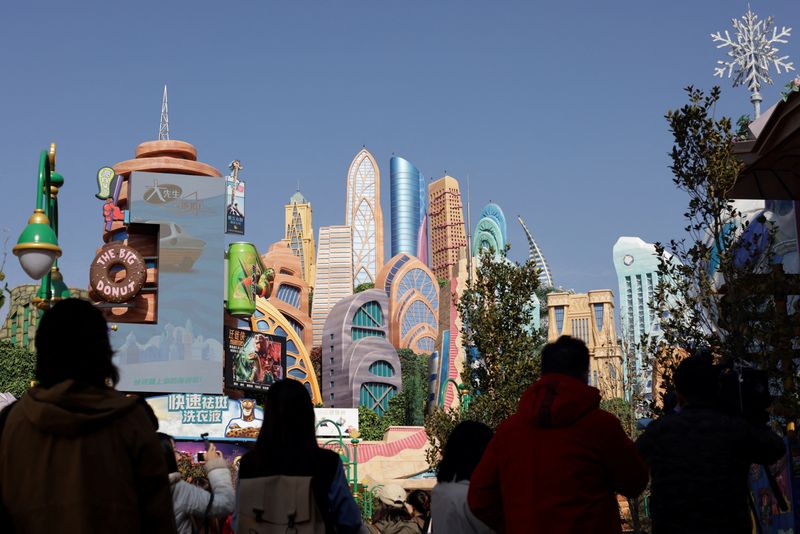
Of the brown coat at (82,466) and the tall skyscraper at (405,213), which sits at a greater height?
the tall skyscraper at (405,213)

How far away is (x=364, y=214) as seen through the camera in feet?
575

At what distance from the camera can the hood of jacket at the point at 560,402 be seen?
181 inches

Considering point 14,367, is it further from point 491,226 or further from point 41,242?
point 491,226

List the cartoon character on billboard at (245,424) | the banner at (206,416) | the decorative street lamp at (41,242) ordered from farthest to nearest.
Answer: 1. the cartoon character on billboard at (245,424)
2. the banner at (206,416)
3. the decorative street lamp at (41,242)

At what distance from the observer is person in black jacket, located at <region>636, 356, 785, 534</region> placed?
4.96m

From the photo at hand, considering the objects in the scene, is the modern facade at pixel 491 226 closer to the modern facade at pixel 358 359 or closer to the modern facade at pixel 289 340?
the modern facade at pixel 358 359

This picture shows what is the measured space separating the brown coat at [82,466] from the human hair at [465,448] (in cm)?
246

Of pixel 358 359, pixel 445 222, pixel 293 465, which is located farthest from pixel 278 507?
pixel 445 222

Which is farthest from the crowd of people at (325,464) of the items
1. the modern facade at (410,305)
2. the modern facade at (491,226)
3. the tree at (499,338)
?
the modern facade at (491,226)

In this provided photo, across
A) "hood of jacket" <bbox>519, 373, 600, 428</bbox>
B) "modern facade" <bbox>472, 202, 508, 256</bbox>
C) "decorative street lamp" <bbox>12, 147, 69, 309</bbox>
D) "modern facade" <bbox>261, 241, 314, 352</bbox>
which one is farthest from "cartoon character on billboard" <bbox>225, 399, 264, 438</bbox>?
"modern facade" <bbox>472, 202, 508, 256</bbox>

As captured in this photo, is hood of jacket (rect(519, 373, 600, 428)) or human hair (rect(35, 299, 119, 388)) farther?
hood of jacket (rect(519, 373, 600, 428))

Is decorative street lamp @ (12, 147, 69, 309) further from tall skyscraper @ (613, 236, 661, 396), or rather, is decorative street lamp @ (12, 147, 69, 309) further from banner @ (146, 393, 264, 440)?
tall skyscraper @ (613, 236, 661, 396)

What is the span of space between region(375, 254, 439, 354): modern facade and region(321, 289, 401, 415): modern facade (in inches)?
981

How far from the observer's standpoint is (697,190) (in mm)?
11672
